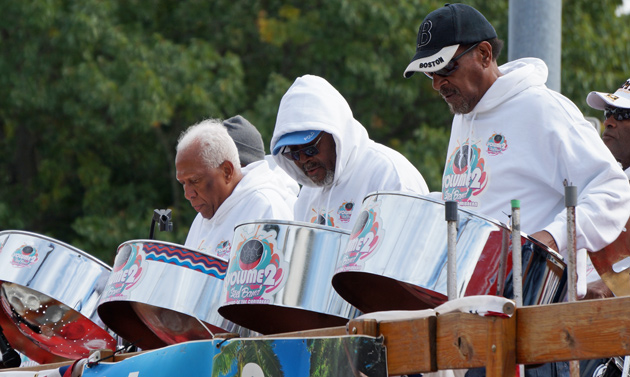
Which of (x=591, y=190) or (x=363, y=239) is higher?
(x=591, y=190)

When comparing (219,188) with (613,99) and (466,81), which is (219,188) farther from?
(613,99)

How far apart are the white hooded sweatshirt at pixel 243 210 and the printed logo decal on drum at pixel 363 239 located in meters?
1.18

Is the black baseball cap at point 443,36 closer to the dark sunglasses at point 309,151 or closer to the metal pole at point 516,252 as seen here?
the dark sunglasses at point 309,151

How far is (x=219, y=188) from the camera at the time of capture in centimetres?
353

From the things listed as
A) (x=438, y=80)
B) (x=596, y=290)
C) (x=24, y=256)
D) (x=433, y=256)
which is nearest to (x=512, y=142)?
(x=438, y=80)

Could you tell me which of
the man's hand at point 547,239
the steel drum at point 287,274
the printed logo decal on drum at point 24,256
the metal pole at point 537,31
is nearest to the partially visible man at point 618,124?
the metal pole at point 537,31

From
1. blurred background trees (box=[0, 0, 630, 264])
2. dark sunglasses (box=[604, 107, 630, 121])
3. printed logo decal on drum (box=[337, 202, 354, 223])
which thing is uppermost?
blurred background trees (box=[0, 0, 630, 264])

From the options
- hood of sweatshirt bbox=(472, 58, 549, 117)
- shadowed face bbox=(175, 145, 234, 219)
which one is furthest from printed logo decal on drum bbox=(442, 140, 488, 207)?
shadowed face bbox=(175, 145, 234, 219)

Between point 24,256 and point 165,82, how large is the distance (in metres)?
4.50

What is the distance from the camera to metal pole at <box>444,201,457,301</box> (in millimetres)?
1915

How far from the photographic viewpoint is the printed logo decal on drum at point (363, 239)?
2.12m

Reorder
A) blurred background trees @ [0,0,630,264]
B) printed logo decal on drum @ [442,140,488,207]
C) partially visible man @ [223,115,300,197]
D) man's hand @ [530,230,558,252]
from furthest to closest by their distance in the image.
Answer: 1. blurred background trees @ [0,0,630,264]
2. partially visible man @ [223,115,300,197]
3. printed logo decal on drum @ [442,140,488,207]
4. man's hand @ [530,230,558,252]

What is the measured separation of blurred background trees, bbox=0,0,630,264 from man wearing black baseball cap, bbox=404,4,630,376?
497 cm

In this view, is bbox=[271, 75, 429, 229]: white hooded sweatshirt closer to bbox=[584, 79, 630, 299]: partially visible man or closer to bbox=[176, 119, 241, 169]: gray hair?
bbox=[176, 119, 241, 169]: gray hair
